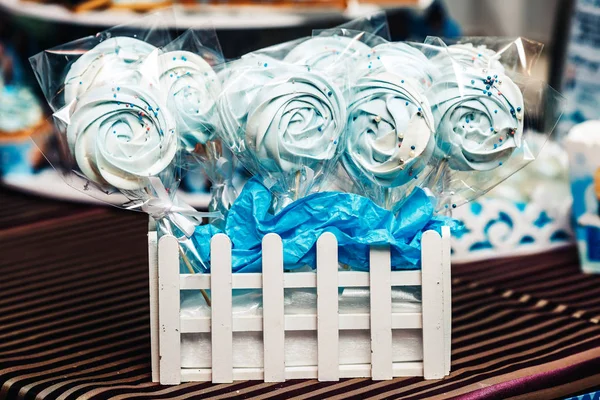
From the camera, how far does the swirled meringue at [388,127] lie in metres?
1.60

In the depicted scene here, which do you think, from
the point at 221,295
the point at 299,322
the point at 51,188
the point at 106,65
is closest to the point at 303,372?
the point at 299,322

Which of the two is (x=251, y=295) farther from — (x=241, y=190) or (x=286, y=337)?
(x=241, y=190)

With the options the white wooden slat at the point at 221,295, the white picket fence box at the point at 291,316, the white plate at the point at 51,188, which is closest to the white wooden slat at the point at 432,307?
the white picket fence box at the point at 291,316

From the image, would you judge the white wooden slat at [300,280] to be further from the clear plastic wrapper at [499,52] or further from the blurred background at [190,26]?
the blurred background at [190,26]

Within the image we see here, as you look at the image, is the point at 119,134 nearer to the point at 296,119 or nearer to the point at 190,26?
the point at 296,119

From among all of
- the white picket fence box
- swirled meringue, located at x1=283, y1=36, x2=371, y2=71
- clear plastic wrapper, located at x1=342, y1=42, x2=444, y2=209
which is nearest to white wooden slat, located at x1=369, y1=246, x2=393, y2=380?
the white picket fence box

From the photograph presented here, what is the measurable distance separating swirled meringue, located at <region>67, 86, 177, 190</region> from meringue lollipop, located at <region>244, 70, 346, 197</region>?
0.51 ft

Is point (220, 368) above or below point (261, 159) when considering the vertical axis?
below

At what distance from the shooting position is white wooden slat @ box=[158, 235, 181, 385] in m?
1.63

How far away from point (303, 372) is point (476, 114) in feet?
1.79

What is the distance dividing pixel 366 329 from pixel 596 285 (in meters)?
0.88

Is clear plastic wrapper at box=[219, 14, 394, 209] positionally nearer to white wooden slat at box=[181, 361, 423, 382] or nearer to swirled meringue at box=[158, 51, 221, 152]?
swirled meringue at box=[158, 51, 221, 152]

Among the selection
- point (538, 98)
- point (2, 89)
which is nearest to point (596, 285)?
point (538, 98)

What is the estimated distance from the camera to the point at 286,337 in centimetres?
167
